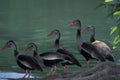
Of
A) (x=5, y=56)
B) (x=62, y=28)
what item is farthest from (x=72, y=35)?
(x=5, y=56)

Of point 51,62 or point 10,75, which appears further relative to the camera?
point 10,75

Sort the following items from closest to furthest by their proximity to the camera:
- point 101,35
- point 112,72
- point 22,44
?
point 112,72 → point 22,44 → point 101,35

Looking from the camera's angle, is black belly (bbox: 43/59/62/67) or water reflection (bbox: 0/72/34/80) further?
water reflection (bbox: 0/72/34/80)

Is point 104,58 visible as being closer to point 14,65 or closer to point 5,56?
point 14,65

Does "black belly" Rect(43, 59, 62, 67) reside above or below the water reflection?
above

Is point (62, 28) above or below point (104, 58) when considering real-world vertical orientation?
below

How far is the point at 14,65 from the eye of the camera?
31219 millimetres

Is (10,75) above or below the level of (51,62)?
below

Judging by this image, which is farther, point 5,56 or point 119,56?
point 5,56

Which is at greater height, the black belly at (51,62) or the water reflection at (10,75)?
the black belly at (51,62)

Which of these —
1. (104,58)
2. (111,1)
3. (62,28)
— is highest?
(111,1)

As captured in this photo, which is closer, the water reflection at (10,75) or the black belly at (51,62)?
the black belly at (51,62)

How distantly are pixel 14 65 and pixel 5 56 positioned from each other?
4.85 meters

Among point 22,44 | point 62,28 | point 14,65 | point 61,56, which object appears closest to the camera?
point 61,56
